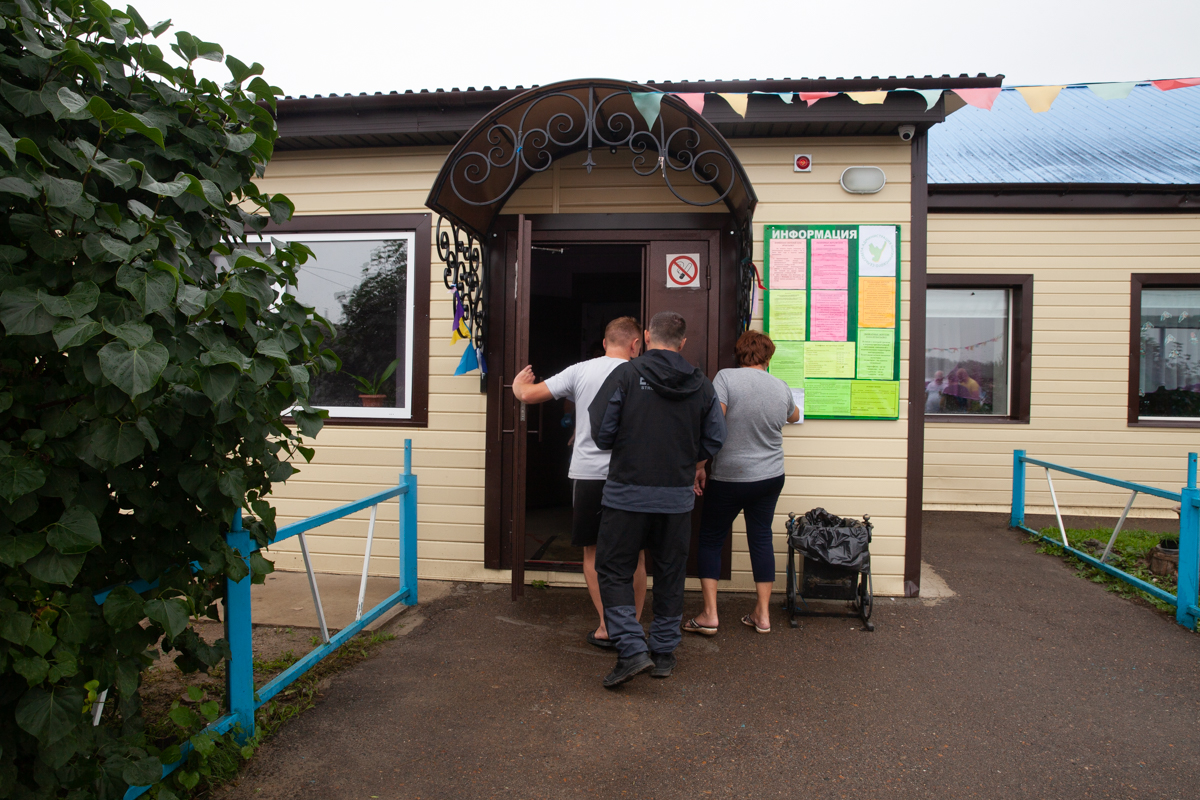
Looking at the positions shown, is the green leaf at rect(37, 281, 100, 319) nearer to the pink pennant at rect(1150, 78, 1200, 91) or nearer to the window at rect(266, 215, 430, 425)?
the window at rect(266, 215, 430, 425)

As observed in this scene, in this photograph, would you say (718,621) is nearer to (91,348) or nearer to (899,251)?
(899,251)

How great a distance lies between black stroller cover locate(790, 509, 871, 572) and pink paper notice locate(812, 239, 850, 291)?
158 cm

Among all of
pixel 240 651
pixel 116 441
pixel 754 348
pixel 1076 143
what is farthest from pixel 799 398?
pixel 1076 143

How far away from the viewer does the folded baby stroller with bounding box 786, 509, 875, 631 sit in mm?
3852

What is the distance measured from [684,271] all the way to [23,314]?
12.0 ft

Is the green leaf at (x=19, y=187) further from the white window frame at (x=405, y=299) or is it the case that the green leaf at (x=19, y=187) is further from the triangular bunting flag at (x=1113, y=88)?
the triangular bunting flag at (x=1113, y=88)

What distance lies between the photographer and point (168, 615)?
184 cm

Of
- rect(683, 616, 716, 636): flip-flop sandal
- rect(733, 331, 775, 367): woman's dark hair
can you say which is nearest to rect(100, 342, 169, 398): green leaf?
rect(733, 331, 775, 367): woman's dark hair

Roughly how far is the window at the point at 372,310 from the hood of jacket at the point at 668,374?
214cm

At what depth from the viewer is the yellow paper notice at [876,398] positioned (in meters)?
4.41

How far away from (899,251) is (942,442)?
378 cm

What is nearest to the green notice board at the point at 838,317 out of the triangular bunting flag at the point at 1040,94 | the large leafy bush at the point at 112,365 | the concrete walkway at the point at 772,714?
the triangular bunting flag at the point at 1040,94

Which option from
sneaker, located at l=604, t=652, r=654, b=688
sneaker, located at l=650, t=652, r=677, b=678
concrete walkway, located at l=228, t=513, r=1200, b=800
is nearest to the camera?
concrete walkway, located at l=228, t=513, r=1200, b=800

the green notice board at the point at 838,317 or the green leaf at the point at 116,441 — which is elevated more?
the green notice board at the point at 838,317
